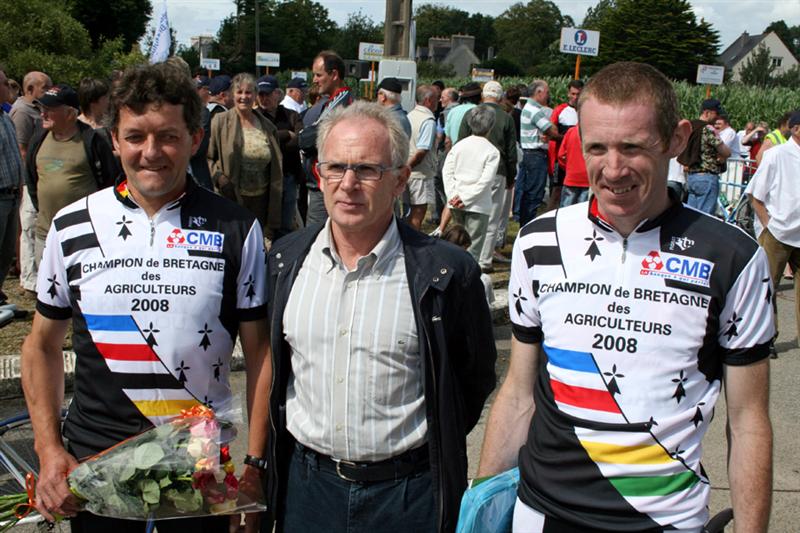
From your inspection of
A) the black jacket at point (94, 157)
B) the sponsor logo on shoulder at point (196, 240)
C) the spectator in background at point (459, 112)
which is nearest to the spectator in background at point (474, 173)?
the spectator in background at point (459, 112)

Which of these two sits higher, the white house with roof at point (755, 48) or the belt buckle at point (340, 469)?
the white house with roof at point (755, 48)

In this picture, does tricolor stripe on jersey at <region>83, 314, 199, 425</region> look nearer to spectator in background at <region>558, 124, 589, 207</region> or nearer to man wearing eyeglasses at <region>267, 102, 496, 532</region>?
man wearing eyeglasses at <region>267, 102, 496, 532</region>

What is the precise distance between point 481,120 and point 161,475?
6904 millimetres

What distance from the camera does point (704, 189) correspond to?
11.3m

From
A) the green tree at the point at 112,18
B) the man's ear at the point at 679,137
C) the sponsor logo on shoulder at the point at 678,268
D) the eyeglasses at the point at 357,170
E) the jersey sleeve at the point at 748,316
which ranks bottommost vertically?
the jersey sleeve at the point at 748,316

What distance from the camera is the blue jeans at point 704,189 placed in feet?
36.9

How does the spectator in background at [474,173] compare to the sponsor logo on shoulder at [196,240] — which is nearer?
the sponsor logo on shoulder at [196,240]

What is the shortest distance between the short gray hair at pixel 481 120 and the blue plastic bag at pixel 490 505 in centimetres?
675

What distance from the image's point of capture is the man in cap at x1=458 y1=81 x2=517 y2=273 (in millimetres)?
9141

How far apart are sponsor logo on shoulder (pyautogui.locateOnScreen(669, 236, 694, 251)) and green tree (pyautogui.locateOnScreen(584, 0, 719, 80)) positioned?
246 feet

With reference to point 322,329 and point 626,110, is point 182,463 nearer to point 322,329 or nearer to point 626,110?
point 322,329

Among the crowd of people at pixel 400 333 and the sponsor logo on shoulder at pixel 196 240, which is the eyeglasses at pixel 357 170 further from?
the sponsor logo on shoulder at pixel 196 240

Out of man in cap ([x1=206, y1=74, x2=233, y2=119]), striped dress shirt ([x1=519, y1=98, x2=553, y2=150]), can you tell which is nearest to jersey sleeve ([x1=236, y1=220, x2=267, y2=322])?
man in cap ([x1=206, y1=74, x2=233, y2=119])

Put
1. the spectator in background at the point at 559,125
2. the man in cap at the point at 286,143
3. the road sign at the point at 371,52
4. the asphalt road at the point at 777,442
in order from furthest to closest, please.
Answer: the road sign at the point at 371,52, the spectator in background at the point at 559,125, the man in cap at the point at 286,143, the asphalt road at the point at 777,442
